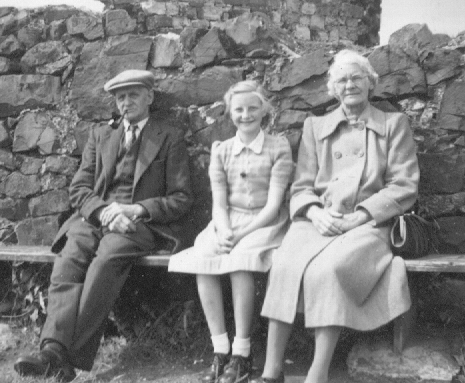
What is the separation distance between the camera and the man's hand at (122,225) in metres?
4.42

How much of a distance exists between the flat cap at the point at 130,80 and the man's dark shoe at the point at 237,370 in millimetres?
2010

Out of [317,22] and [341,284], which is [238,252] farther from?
[317,22]

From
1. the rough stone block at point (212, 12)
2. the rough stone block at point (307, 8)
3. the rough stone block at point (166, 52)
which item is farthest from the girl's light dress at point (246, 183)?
the rough stone block at point (307, 8)

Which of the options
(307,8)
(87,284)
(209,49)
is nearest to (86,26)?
(209,49)

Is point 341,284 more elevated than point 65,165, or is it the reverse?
point 65,165

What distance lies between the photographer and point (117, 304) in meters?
4.81

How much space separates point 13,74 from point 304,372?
338cm

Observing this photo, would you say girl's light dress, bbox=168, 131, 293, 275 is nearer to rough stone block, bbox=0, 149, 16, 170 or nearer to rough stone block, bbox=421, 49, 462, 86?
rough stone block, bbox=421, 49, 462, 86

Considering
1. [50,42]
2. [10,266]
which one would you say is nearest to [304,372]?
[10,266]

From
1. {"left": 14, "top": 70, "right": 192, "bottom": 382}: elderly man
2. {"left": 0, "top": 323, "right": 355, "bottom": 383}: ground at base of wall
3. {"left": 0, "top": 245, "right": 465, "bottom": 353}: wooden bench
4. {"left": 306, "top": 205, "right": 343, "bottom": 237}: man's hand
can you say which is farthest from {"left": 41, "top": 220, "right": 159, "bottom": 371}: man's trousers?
{"left": 306, "top": 205, "right": 343, "bottom": 237}: man's hand

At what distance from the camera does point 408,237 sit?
385 centimetres

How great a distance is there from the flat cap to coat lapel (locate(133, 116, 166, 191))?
0.94ft

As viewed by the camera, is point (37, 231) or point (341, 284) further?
point (37, 231)

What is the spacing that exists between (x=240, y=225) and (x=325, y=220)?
55 cm
